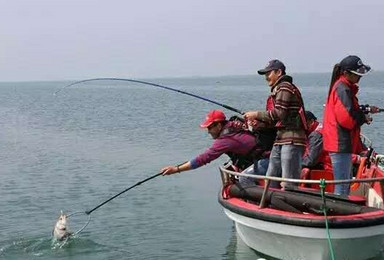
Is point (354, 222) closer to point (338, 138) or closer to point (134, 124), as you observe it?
point (338, 138)

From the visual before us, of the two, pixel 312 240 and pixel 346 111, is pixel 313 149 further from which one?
pixel 312 240

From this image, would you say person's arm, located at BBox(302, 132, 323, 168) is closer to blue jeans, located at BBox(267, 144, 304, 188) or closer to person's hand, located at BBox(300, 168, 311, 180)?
person's hand, located at BBox(300, 168, 311, 180)

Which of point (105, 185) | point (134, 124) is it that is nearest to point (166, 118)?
point (134, 124)

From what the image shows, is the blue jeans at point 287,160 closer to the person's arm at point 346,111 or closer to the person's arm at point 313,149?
the person's arm at point 346,111

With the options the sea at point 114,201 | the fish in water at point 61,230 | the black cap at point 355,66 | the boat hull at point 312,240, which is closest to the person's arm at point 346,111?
the black cap at point 355,66

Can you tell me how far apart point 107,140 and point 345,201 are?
55.0 feet

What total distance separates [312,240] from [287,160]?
957 mm

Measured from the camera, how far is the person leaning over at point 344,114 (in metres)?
6.45

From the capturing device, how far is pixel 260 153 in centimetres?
738

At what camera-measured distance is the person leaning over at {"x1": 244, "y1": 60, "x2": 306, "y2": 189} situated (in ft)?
21.5

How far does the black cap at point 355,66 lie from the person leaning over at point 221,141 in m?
1.38

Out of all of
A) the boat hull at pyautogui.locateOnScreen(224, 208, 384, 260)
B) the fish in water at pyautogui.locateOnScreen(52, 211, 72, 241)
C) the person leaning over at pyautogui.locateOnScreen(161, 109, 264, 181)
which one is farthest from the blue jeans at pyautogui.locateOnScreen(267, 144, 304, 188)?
the fish in water at pyautogui.locateOnScreen(52, 211, 72, 241)

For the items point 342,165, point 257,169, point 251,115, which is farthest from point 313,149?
point 251,115

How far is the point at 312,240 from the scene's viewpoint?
630 cm
